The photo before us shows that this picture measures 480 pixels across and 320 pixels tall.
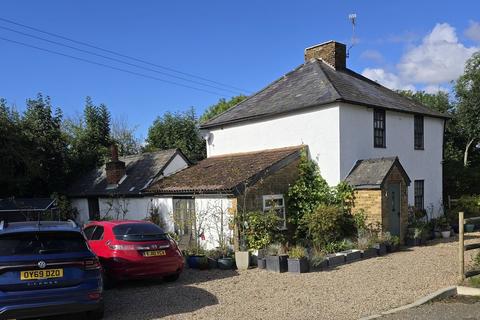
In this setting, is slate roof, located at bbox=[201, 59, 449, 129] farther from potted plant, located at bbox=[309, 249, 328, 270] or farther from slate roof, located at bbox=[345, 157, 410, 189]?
potted plant, located at bbox=[309, 249, 328, 270]

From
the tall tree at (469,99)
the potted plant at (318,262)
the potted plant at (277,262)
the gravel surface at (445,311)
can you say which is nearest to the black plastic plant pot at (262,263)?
the potted plant at (277,262)

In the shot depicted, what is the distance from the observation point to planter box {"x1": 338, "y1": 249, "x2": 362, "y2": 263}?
1293 cm

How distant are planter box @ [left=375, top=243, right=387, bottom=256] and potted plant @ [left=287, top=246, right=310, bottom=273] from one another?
340 centimetres

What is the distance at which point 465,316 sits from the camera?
7.05 meters

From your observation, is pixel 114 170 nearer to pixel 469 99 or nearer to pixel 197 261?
pixel 197 261

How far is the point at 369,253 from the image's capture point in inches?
540

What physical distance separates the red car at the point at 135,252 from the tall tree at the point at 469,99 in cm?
2445

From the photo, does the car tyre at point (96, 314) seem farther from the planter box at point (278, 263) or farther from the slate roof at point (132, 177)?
the slate roof at point (132, 177)

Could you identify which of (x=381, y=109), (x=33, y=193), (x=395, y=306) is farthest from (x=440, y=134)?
(x=33, y=193)

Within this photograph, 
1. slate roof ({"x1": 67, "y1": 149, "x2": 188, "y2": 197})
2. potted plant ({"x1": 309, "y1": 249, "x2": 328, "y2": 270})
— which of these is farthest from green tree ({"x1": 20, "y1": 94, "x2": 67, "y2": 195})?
potted plant ({"x1": 309, "y1": 249, "x2": 328, "y2": 270})

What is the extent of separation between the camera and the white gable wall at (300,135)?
16.5 meters

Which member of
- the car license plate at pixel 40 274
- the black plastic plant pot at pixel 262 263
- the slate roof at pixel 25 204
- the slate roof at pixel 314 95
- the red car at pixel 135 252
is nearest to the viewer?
the car license plate at pixel 40 274

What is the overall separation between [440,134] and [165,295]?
17408 millimetres

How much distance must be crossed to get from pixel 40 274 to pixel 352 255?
359 inches
